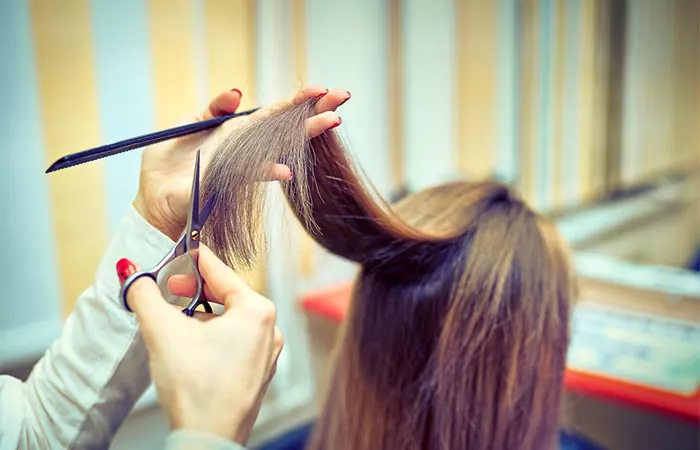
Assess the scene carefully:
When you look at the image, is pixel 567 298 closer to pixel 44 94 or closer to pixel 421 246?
pixel 421 246

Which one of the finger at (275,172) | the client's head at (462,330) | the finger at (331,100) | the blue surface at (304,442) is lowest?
the blue surface at (304,442)

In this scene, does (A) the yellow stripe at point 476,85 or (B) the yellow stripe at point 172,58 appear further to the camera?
(A) the yellow stripe at point 476,85

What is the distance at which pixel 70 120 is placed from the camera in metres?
0.98

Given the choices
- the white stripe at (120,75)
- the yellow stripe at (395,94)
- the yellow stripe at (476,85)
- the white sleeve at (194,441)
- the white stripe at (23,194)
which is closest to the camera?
the white sleeve at (194,441)

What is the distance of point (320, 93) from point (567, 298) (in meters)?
0.46

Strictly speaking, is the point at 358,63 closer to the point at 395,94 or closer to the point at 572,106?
the point at 395,94

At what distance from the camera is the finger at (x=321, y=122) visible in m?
0.46

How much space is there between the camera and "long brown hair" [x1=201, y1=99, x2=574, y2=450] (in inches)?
26.1

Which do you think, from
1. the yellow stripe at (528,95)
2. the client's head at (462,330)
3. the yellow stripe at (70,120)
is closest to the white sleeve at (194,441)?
the client's head at (462,330)

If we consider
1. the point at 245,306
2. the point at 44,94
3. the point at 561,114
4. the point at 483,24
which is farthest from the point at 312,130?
the point at 561,114

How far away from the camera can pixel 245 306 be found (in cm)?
36

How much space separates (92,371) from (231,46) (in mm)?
950

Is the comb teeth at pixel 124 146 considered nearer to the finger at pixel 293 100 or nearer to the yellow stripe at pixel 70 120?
the finger at pixel 293 100

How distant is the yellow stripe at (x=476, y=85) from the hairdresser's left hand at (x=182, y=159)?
5.06 ft
